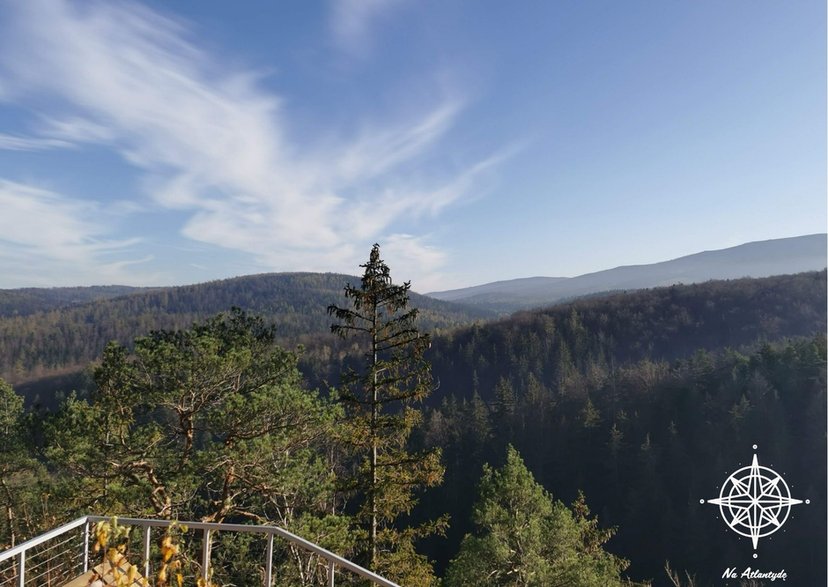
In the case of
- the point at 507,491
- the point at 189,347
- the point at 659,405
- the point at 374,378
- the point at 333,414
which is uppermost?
the point at 189,347

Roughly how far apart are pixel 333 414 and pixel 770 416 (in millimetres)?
51755

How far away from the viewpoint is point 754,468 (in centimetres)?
1600

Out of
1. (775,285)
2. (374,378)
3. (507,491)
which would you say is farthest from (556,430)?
(775,285)

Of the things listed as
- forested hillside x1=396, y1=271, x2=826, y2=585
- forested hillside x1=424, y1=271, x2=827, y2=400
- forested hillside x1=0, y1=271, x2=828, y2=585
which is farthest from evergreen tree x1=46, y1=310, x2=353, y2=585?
forested hillside x1=424, y1=271, x2=827, y2=400

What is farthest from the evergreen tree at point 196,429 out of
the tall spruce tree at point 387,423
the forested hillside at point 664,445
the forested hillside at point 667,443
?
the forested hillside at point 667,443

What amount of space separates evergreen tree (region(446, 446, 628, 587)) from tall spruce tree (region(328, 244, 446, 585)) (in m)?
3.33

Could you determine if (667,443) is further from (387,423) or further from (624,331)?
(624,331)

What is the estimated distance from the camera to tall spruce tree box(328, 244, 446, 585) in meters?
9.09

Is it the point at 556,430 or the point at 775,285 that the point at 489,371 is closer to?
the point at 556,430

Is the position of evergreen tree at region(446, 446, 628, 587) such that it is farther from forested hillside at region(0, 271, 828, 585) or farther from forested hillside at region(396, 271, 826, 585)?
forested hillside at region(396, 271, 826, 585)

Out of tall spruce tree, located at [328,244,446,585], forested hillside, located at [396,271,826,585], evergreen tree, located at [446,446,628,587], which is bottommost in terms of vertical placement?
forested hillside, located at [396,271,826,585]

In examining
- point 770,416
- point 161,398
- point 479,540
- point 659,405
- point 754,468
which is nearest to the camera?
point 161,398

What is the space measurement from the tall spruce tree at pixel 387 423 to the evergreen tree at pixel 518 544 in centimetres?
333

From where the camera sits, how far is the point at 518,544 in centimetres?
1254
